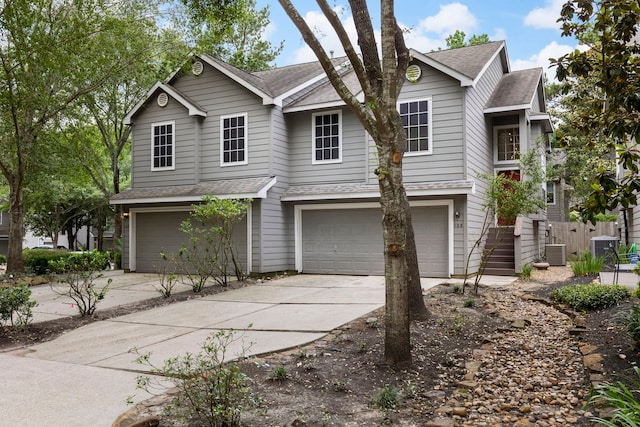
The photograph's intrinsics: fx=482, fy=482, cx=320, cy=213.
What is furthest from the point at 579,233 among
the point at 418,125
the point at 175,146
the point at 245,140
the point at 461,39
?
the point at 175,146

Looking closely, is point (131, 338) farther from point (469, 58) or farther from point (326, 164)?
point (469, 58)

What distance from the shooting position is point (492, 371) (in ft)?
16.6

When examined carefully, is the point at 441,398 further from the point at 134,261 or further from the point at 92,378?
the point at 134,261

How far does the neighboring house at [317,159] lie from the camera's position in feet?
42.5

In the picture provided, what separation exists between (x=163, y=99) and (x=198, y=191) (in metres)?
3.72

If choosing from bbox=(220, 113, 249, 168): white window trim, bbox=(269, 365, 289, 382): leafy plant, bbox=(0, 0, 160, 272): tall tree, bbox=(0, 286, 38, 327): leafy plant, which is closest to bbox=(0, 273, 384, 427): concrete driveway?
bbox=(269, 365, 289, 382): leafy plant

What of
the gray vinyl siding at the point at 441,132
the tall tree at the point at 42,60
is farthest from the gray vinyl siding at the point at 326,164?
the tall tree at the point at 42,60

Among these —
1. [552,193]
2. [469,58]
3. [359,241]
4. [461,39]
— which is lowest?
[359,241]

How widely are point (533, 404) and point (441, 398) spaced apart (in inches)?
31.2

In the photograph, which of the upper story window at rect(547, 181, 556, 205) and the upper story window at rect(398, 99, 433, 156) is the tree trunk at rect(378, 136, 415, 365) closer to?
the upper story window at rect(398, 99, 433, 156)

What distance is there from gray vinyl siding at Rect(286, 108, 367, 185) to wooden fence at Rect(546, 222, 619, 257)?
9.51 meters

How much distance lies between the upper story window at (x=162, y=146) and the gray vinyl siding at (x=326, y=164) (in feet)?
12.8

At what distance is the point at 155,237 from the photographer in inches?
623

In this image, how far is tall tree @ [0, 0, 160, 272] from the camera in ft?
40.1
